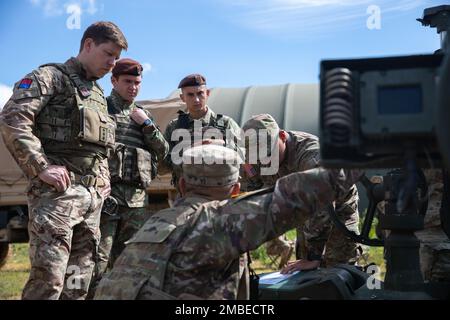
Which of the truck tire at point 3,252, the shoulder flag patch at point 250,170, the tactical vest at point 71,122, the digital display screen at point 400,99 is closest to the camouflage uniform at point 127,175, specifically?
the tactical vest at point 71,122

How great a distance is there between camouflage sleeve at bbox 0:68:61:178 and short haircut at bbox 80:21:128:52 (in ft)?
1.30

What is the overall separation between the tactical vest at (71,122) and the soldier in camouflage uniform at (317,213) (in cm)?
98

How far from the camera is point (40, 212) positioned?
11.1 feet

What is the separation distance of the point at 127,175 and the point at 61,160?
3.05 ft

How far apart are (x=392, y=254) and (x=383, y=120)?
112cm

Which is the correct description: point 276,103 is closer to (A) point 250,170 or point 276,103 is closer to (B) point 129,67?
(B) point 129,67

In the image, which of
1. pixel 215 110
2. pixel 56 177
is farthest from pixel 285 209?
pixel 215 110

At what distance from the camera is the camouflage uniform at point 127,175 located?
4418 millimetres

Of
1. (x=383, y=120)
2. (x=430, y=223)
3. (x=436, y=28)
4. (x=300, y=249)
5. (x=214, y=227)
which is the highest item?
(x=436, y=28)

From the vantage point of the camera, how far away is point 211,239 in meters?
2.12

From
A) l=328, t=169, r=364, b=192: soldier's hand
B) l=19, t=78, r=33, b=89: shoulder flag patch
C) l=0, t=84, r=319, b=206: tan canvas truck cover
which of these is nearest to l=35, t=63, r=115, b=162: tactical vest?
l=19, t=78, r=33, b=89: shoulder flag patch
